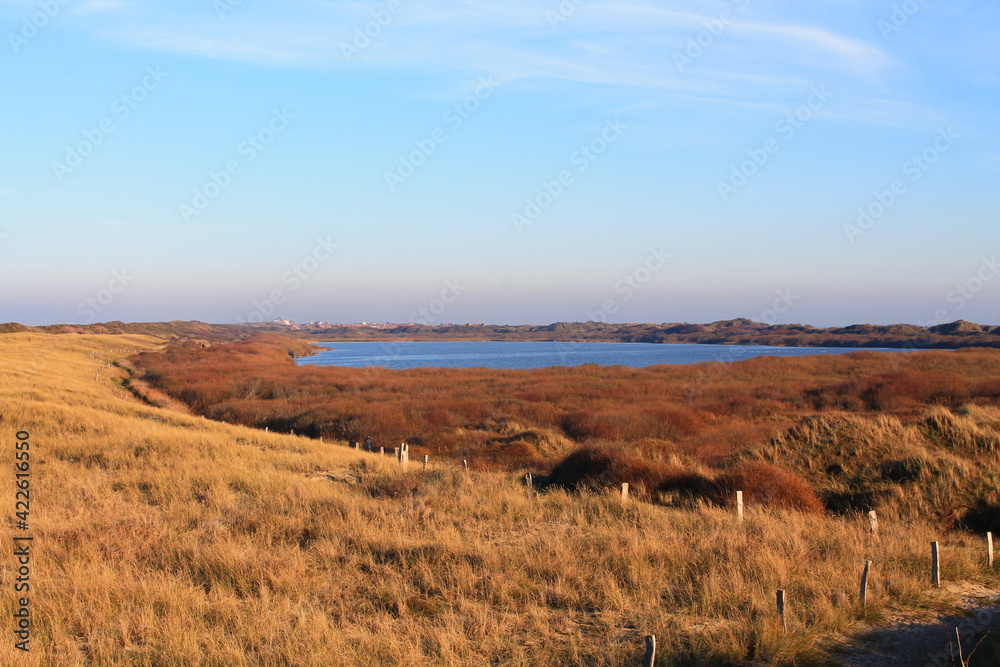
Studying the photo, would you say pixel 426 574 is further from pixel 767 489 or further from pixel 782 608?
pixel 767 489

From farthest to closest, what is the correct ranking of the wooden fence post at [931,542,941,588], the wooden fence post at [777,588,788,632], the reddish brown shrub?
the reddish brown shrub < the wooden fence post at [931,542,941,588] < the wooden fence post at [777,588,788,632]

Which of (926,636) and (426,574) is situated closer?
(926,636)

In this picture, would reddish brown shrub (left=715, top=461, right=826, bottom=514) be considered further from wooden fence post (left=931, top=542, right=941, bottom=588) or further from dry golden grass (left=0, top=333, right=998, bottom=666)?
wooden fence post (left=931, top=542, right=941, bottom=588)

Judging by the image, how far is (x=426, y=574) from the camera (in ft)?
26.9

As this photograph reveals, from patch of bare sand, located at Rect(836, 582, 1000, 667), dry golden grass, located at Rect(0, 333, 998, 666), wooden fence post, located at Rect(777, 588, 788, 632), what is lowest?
patch of bare sand, located at Rect(836, 582, 1000, 667)

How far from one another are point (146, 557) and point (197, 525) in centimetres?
177

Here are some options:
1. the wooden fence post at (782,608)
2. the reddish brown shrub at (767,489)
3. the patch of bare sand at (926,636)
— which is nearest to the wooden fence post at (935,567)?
the patch of bare sand at (926,636)

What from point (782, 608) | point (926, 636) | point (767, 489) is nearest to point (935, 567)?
point (926, 636)

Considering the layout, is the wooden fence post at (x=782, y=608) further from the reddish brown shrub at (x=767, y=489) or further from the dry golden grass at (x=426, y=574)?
the reddish brown shrub at (x=767, y=489)

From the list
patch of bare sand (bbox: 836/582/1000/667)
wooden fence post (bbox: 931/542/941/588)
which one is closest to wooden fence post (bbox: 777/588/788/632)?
patch of bare sand (bbox: 836/582/1000/667)

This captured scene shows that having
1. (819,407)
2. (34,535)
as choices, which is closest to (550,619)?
(34,535)

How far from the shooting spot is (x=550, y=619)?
23.8 ft

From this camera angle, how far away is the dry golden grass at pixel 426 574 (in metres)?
6.36

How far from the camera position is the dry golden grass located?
6359 mm
